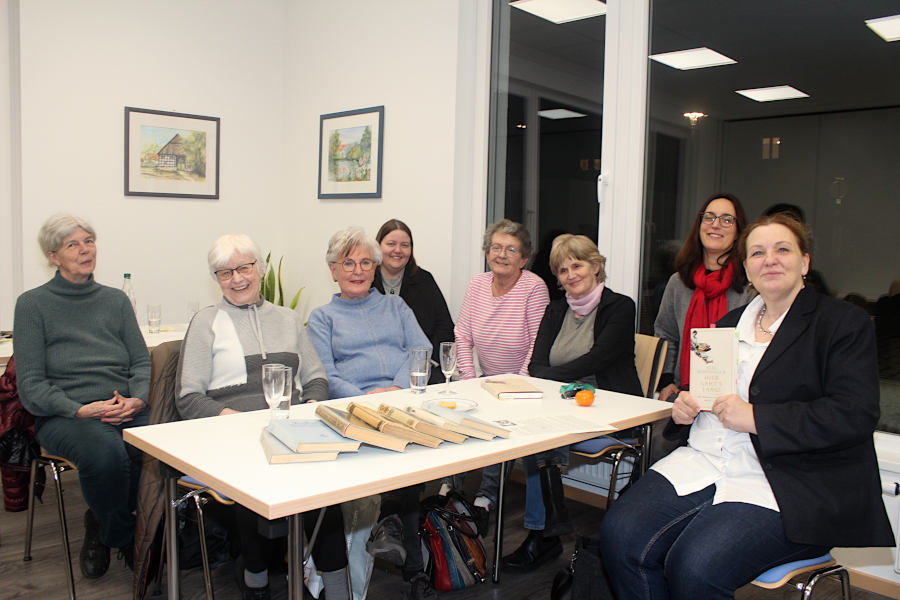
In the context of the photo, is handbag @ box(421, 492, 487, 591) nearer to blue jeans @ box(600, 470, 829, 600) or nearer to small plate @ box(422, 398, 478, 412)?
small plate @ box(422, 398, 478, 412)

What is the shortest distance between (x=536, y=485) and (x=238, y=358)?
1312 millimetres

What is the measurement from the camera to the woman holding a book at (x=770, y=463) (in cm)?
189

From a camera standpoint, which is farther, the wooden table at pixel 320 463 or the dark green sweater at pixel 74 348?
the dark green sweater at pixel 74 348

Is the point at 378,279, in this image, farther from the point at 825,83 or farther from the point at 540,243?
the point at 825,83

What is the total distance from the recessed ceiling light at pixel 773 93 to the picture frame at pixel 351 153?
7.51 feet

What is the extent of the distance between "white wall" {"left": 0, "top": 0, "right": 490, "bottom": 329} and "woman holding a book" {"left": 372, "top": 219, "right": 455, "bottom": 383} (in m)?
0.42

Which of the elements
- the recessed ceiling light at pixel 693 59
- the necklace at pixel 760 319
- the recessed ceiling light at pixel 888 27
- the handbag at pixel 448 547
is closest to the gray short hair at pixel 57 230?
the handbag at pixel 448 547

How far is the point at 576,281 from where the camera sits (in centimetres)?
315

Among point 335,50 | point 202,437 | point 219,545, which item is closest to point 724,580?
point 202,437

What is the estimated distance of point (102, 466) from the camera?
8.64 ft

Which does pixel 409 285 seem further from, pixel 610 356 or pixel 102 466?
pixel 102 466

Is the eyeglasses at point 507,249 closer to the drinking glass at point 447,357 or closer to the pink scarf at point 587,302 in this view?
the pink scarf at point 587,302

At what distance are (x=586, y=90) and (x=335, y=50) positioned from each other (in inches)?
79.0

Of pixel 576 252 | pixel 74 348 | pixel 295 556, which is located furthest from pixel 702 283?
pixel 74 348
